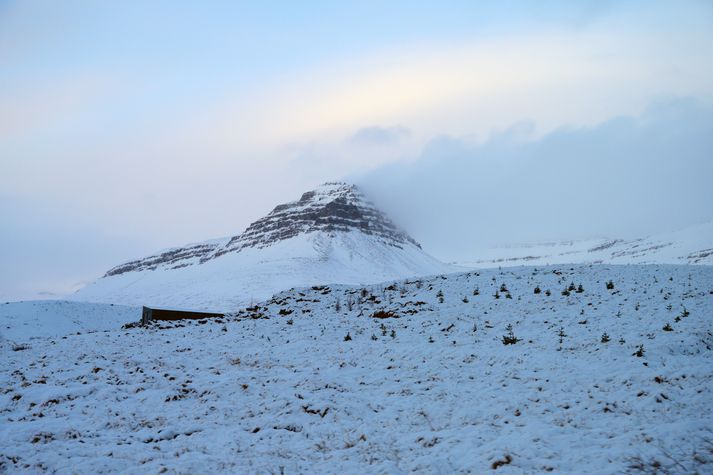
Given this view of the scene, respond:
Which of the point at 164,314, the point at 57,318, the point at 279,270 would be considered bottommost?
the point at 57,318

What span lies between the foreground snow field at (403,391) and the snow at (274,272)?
91856 mm

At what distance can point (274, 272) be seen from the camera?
143250 mm

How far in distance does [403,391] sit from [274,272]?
438 feet

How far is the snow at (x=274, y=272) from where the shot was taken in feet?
420

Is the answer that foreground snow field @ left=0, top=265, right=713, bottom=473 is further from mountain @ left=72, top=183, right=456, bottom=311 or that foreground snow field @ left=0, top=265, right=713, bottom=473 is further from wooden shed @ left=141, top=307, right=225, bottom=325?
mountain @ left=72, top=183, right=456, bottom=311

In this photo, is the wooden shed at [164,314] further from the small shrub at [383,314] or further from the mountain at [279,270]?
the mountain at [279,270]

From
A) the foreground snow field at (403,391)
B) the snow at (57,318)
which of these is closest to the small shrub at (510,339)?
the foreground snow field at (403,391)

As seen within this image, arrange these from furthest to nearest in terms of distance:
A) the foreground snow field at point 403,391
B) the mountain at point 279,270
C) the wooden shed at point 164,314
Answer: the mountain at point 279,270 → the wooden shed at point 164,314 → the foreground snow field at point 403,391

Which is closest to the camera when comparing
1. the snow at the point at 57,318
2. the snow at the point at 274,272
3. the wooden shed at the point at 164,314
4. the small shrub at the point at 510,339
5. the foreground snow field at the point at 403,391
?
the foreground snow field at the point at 403,391

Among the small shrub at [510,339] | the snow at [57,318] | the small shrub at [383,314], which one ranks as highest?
the small shrub at [383,314]

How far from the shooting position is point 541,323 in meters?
16.2

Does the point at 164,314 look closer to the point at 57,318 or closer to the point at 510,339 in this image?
the point at 510,339

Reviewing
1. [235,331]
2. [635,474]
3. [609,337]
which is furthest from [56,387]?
[609,337]

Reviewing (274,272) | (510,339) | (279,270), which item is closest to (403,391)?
(510,339)
